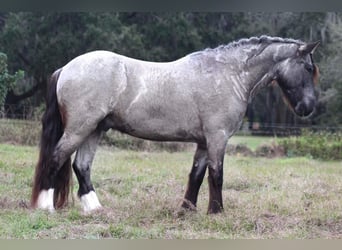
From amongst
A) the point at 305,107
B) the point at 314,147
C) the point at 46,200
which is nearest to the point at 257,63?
the point at 305,107

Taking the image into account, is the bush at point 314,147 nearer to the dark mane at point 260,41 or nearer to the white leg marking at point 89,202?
the dark mane at point 260,41

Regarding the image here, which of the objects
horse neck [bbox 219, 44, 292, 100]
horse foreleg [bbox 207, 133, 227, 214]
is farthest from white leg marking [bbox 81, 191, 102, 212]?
horse neck [bbox 219, 44, 292, 100]

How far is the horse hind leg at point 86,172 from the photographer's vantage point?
560cm

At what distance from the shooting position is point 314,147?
14344 millimetres

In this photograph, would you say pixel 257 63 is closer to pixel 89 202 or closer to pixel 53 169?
pixel 89 202

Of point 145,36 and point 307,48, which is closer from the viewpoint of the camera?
point 307,48

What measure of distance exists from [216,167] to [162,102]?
35.4 inches

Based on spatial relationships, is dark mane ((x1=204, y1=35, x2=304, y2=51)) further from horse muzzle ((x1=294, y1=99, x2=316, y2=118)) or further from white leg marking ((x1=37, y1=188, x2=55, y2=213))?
white leg marking ((x1=37, y1=188, x2=55, y2=213))

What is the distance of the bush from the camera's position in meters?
14.2

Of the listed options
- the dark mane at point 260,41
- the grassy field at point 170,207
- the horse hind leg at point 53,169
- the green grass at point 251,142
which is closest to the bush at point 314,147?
the green grass at point 251,142

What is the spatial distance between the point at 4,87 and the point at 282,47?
17.1 ft

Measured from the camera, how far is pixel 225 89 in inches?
221

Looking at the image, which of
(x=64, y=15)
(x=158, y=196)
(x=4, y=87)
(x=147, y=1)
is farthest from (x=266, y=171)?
(x=64, y=15)

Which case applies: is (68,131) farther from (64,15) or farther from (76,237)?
(64,15)
